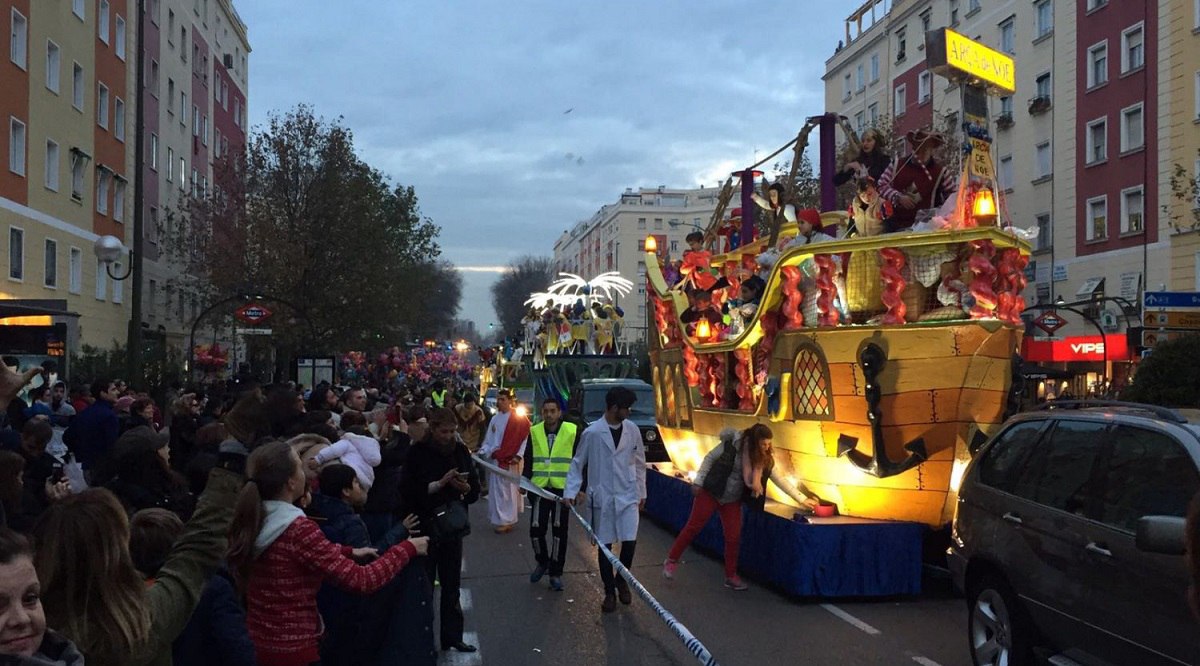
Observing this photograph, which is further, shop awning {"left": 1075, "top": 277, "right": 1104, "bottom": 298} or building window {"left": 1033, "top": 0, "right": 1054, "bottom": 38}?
building window {"left": 1033, "top": 0, "right": 1054, "bottom": 38}

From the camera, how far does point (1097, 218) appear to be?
1215 inches

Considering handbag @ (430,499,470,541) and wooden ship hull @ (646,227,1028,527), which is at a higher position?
wooden ship hull @ (646,227,1028,527)

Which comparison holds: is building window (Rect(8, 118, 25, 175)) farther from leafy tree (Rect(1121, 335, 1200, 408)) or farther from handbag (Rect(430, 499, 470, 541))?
leafy tree (Rect(1121, 335, 1200, 408))

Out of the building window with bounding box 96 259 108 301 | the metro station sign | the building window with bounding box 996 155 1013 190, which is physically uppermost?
the building window with bounding box 996 155 1013 190

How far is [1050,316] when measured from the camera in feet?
76.8

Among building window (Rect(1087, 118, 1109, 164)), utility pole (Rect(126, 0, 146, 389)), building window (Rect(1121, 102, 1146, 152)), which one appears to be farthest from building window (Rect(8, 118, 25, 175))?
building window (Rect(1087, 118, 1109, 164))

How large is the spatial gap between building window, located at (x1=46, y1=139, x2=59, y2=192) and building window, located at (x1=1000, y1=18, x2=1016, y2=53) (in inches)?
1057

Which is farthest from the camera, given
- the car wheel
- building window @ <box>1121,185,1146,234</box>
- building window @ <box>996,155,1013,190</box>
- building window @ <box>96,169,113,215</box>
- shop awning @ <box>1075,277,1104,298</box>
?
building window @ <box>996,155,1013,190</box>

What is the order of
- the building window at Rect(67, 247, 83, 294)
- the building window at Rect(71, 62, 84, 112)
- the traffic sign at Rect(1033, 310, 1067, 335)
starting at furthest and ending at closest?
the building window at Rect(71, 62, 84, 112) < the building window at Rect(67, 247, 83, 294) < the traffic sign at Rect(1033, 310, 1067, 335)

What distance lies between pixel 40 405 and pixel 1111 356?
21846 mm

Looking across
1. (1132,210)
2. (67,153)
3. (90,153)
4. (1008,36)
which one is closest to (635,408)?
(67,153)

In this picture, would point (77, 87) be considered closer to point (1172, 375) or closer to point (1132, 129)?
point (1172, 375)

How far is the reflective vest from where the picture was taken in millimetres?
11523

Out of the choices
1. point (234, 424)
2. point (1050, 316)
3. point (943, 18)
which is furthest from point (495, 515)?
point (943, 18)
